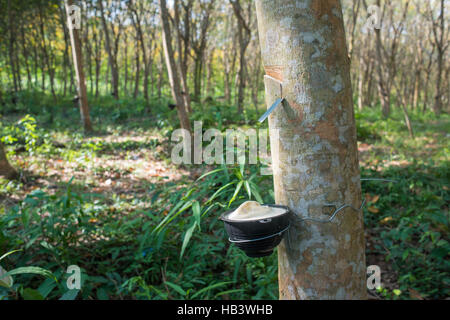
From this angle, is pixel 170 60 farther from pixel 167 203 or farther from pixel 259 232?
pixel 259 232

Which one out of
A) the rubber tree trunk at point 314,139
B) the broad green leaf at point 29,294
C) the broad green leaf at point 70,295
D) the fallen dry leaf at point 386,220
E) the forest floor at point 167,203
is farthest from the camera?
the fallen dry leaf at point 386,220

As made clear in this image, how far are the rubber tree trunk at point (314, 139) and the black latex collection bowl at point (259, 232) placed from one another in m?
0.09

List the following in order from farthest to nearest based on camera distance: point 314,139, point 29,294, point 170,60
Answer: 1. point 170,60
2. point 29,294
3. point 314,139

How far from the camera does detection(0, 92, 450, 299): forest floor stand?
239cm

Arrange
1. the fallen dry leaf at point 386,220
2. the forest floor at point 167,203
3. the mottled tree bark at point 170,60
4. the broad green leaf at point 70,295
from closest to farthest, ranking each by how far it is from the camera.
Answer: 1. the broad green leaf at point 70,295
2. the forest floor at point 167,203
3. the fallen dry leaf at point 386,220
4. the mottled tree bark at point 170,60

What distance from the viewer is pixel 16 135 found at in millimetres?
6699

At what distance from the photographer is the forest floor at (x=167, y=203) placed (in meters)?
2.39

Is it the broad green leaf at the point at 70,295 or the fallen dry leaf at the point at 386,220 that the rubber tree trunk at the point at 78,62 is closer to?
the broad green leaf at the point at 70,295

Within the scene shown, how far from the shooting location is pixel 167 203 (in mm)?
2881

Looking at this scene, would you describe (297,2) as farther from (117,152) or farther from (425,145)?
(425,145)

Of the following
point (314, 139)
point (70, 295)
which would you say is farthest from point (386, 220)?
point (70, 295)

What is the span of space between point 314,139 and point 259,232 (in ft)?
1.21

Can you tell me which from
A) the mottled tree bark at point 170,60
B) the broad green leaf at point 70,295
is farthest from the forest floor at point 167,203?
the mottled tree bark at point 170,60

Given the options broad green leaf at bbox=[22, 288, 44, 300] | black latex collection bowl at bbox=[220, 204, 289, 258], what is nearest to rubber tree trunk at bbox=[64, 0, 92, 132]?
broad green leaf at bbox=[22, 288, 44, 300]
